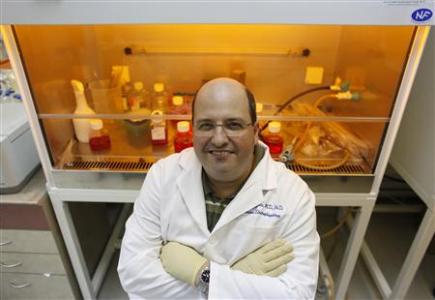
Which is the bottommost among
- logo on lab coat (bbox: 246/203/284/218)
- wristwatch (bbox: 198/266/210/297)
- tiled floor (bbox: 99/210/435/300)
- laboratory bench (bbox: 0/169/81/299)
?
tiled floor (bbox: 99/210/435/300)

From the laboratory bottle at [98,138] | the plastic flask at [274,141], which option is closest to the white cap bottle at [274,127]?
the plastic flask at [274,141]

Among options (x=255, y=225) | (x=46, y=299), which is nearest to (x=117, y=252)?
(x=46, y=299)

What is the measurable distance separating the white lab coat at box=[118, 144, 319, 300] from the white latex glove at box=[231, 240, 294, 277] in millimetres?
18

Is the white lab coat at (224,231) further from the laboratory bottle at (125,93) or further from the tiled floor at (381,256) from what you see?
the tiled floor at (381,256)

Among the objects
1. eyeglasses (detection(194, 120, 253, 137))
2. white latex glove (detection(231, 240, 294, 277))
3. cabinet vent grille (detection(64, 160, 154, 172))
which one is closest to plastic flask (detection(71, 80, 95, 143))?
cabinet vent grille (detection(64, 160, 154, 172))

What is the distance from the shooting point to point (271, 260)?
37.1 inches

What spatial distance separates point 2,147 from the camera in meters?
1.21

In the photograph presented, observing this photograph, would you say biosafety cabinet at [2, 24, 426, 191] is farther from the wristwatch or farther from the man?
the wristwatch

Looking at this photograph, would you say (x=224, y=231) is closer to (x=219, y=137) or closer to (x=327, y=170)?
(x=219, y=137)

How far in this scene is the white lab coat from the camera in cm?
93

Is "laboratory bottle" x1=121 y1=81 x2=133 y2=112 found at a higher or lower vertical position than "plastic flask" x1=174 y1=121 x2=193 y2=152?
higher

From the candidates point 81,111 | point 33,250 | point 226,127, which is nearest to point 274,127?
point 226,127

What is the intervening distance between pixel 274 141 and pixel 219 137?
526 millimetres

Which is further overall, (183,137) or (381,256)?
(381,256)
